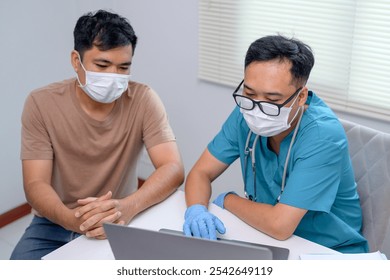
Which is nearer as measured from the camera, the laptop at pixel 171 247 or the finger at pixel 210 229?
the laptop at pixel 171 247

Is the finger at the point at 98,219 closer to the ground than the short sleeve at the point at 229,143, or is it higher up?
closer to the ground

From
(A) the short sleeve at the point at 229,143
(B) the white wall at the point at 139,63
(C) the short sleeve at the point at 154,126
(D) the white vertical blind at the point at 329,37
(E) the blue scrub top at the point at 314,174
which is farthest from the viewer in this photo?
(B) the white wall at the point at 139,63

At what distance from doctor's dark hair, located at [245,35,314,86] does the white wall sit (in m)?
1.19

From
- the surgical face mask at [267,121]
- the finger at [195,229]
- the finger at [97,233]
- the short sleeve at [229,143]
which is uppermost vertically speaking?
the surgical face mask at [267,121]

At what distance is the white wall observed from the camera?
263 cm

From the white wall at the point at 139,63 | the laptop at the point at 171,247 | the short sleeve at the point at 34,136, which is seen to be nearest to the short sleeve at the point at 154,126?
the short sleeve at the point at 34,136

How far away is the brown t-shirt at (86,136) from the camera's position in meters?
1.75

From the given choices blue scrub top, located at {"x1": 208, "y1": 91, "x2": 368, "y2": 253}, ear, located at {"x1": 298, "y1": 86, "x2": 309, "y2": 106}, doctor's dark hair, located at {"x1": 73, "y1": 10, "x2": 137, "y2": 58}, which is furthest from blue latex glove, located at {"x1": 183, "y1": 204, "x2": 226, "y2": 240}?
doctor's dark hair, located at {"x1": 73, "y1": 10, "x2": 137, "y2": 58}

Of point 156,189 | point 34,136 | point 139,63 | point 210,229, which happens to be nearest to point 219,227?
point 210,229

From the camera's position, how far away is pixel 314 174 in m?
1.39

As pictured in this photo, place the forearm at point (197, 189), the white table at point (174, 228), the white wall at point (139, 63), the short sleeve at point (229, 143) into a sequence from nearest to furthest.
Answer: the white table at point (174, 228), the forearm at point (197, 189), the short sleeve at point (229, 143), the white wall at point (139, 63)

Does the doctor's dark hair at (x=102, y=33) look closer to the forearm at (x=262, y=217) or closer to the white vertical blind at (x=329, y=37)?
the forearm at (x=262, y=217)

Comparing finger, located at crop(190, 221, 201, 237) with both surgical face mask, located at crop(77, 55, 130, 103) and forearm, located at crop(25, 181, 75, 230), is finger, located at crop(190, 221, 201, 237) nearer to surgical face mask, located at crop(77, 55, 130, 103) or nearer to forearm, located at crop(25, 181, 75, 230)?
forearm, located at crop(25, 181, 75, 230)
